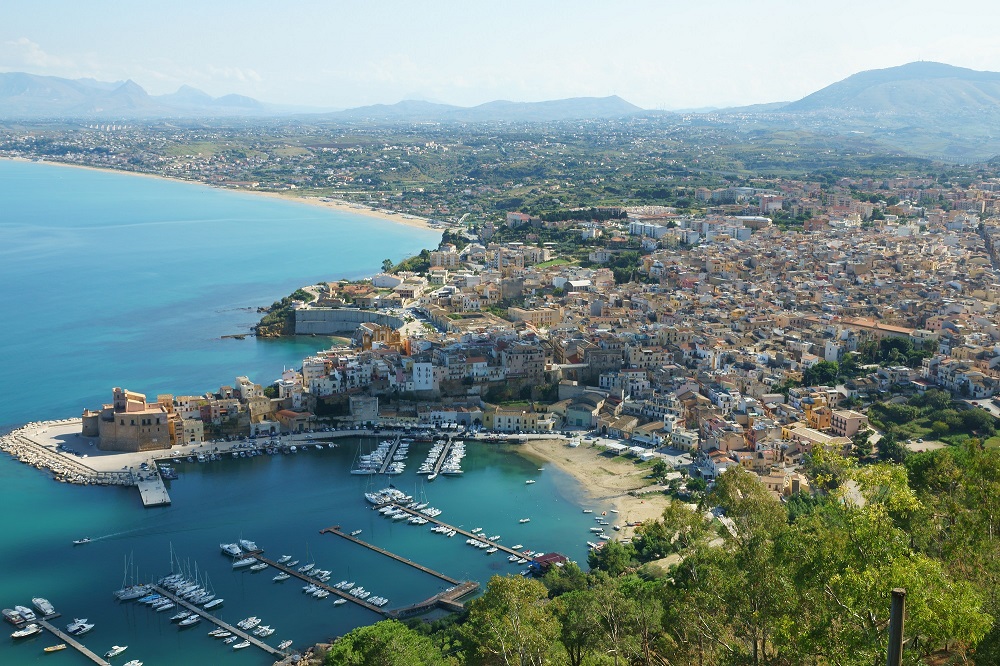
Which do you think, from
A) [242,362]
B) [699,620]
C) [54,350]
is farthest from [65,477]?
[699,620]

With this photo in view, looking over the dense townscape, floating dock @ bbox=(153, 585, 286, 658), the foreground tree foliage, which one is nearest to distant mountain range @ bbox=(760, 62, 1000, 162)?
the dense townscape

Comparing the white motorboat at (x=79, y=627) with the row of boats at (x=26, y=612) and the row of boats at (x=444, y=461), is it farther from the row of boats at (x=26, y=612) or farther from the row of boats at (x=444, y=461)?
the row of boats at (x=444, y=461)

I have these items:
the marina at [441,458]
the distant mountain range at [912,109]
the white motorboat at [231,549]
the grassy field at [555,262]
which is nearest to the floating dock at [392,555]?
the white motorboat at [231,549]

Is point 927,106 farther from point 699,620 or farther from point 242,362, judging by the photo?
point 699,620

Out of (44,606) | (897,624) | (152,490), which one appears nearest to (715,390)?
(152,490)

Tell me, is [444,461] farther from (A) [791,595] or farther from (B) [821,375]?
(A) [791,595]
